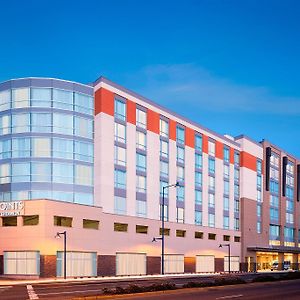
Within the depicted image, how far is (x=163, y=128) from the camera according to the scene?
3027 inches

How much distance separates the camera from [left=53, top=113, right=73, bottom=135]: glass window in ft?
207

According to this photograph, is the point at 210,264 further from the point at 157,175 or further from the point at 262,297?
the point at 262,297

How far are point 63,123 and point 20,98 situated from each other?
6046mm

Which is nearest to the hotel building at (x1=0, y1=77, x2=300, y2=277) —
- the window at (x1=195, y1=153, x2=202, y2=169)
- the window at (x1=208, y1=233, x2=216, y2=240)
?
the window at (x1=195, y1=153, x2=202, y2=169)

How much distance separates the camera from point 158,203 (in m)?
74.2

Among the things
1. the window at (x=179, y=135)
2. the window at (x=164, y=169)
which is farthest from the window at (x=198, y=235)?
the window at (x=179, y=135)

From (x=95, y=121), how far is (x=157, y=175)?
540 inches

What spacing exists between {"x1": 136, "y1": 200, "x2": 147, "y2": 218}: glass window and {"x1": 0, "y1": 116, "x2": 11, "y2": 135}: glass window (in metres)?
19.8

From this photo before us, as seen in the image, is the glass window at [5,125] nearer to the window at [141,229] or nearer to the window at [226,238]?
the window at [141,229]

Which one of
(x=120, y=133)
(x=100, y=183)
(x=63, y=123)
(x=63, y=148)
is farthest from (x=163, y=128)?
(x=63, y=148)

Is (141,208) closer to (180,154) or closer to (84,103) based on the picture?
(180,154)

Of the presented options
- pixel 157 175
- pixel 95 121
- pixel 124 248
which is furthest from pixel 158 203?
pixel 95 121

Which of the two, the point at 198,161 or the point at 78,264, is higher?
the point at 198,161

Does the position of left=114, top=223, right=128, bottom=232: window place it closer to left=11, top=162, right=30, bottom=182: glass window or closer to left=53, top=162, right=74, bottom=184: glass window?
left=53, top=162, right=74, bottom=184: glass window
